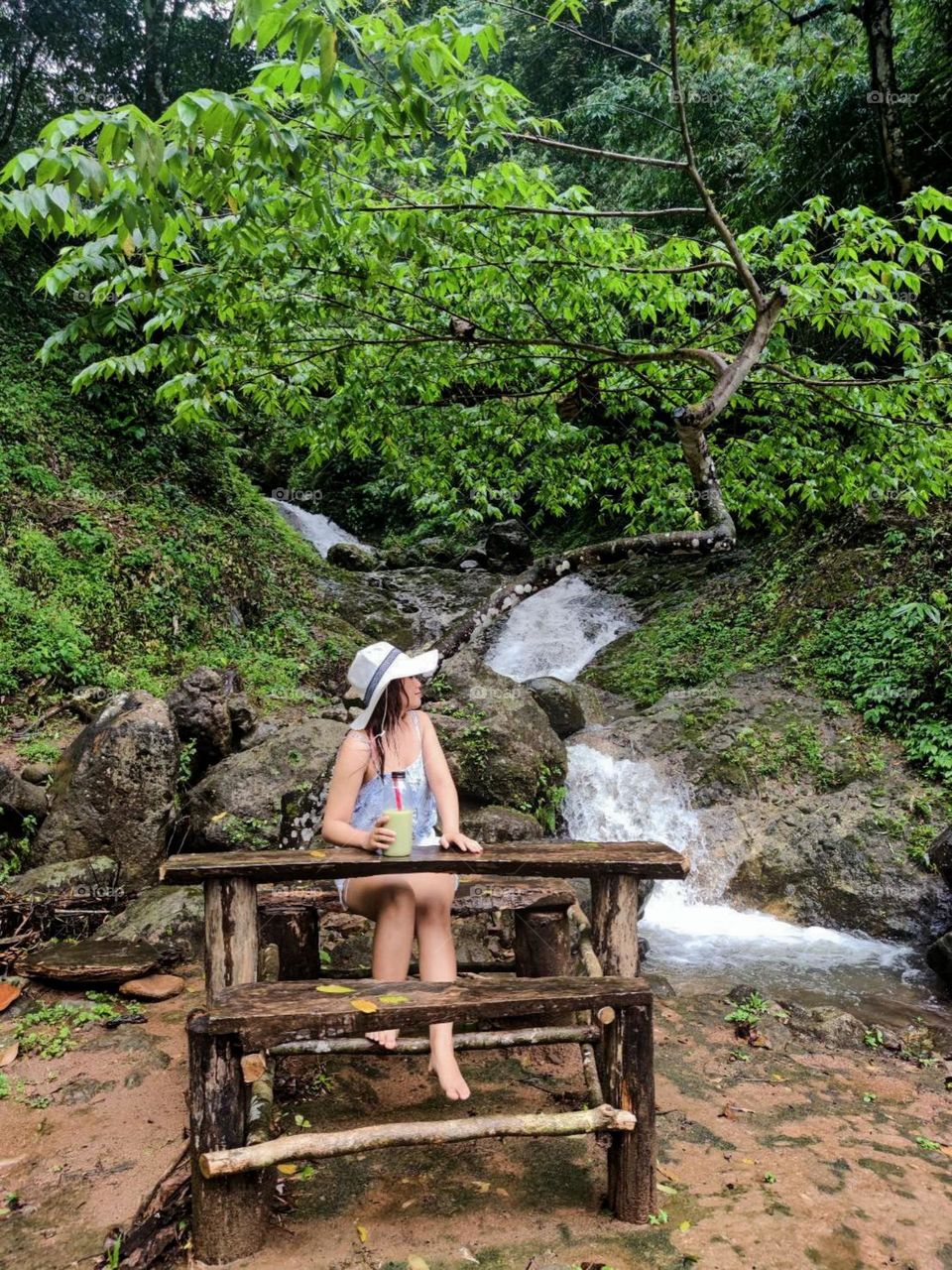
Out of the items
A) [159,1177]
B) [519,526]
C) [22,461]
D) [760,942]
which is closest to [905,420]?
[760,942]

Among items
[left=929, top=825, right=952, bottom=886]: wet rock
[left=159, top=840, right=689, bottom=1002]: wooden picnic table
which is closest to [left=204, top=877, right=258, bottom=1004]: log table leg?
[left=159, top=840, right=689, bottom=1002]: wooden picnic table

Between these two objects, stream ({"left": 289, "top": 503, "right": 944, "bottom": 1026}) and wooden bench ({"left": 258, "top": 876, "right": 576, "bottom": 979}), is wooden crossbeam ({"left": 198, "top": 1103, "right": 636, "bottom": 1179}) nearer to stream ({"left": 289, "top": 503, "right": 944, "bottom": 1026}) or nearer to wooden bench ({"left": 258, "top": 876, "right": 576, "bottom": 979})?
wooden bench ({"left": 258, "top": 876, "right": 576, "bottom": 979})

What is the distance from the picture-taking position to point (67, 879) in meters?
5.23

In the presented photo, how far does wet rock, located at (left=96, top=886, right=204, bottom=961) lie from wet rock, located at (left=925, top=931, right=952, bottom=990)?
17.4 feet

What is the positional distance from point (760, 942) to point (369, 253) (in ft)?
20.4

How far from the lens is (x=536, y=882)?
3.99 meters

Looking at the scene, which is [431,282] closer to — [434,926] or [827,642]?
[434,926]

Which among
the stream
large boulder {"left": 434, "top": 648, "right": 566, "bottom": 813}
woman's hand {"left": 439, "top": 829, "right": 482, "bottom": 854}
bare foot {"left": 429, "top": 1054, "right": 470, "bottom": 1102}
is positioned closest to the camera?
bare foot {"left": 429, "top": 1054, "right": 470, "bottom": 1102}

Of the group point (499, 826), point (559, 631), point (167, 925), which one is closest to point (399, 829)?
point (167, 925)

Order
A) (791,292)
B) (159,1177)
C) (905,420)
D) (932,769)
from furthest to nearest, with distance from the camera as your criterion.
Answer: (932,769), (905,420), (791,292), (159,1177)

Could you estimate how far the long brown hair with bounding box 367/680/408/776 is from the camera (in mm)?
3236

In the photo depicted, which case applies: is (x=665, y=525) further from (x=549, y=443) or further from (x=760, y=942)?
(x=760, y=942)

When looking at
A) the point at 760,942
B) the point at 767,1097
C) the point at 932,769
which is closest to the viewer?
the point at 767,1097

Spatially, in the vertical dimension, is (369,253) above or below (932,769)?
above
